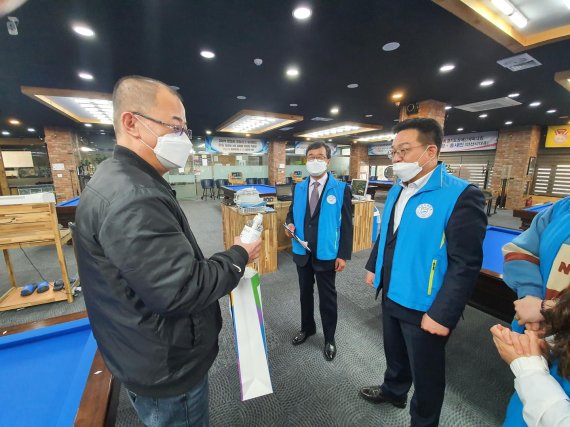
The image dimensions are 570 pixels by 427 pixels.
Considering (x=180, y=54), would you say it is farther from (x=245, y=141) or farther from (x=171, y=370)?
(x=245, y=141)

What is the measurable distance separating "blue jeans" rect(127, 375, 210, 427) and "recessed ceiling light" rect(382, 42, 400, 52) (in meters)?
4.11

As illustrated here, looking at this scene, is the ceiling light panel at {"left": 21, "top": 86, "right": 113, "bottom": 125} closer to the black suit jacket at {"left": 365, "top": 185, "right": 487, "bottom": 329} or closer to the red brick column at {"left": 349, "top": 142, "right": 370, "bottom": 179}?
the black suit jacket at {"left": 365, "top": 185, "right": 487, "bottom": 329}

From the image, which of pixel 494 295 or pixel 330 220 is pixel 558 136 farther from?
pixel 330 220

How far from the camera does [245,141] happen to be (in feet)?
39.8

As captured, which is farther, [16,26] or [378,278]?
[16,26]

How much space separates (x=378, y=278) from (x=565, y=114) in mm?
10392

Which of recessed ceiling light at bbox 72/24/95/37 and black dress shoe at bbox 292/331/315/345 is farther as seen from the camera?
recessed ceiling light at bbox 72/24/95/37

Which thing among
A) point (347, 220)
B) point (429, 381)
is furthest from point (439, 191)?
point (429, 381)

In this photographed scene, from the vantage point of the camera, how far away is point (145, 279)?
0.62 m

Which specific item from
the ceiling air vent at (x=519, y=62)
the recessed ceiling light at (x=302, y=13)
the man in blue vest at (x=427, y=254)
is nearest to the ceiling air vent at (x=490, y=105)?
the ceiling air vent at (x=519, y=62)

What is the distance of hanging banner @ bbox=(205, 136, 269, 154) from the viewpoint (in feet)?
38.0

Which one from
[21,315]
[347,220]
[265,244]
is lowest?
[21,315]

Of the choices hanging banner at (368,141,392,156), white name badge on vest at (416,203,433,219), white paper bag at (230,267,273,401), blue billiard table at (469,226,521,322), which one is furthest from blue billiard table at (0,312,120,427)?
hanging banner at (368,141,392,156)

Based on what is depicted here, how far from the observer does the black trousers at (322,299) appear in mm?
1949
